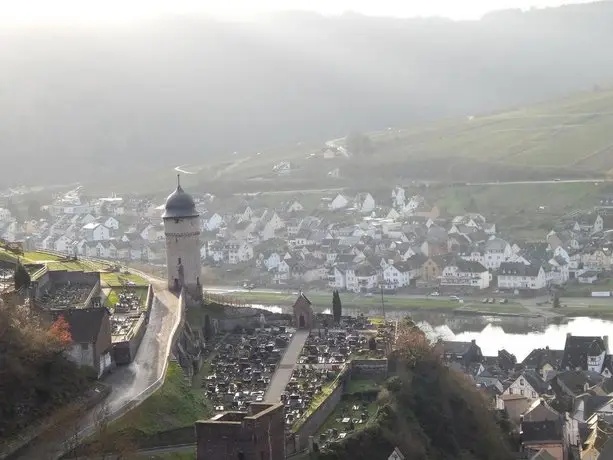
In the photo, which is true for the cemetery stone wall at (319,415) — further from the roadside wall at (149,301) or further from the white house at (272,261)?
the white house at (272,261)

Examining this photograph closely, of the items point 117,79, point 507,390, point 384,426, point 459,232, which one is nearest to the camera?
point 384,426

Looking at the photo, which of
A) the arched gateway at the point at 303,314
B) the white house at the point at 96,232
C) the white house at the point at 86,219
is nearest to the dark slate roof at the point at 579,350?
the arched gateway at the point at 303,314

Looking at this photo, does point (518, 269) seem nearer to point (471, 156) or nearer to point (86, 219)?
point (471, 156)

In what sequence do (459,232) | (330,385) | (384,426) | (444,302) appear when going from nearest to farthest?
1. (384,426)
2. (330,385)
3. (444,302)
4. (459,232)

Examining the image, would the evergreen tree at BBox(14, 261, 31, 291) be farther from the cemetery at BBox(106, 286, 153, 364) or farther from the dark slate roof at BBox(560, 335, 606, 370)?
the dark slate roof at BBox(560, 335, 606, 370)

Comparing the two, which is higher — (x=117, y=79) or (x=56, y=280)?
(x=117, y=79)

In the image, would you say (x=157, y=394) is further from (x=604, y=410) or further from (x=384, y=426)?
(x=604, y=410)

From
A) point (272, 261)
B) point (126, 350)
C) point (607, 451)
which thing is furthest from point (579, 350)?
point (272, 261)

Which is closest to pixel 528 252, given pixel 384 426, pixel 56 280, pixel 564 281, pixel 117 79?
pixel 564 281
